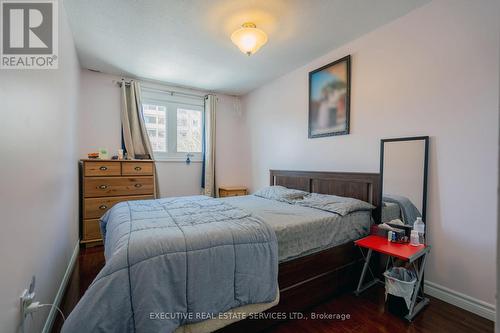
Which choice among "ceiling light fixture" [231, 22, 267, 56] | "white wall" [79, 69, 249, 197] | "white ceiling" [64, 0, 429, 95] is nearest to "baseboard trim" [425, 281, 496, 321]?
"white ceiling" [64, 0, 429, 95]

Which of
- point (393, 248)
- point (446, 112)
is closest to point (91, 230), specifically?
point (393, 248)

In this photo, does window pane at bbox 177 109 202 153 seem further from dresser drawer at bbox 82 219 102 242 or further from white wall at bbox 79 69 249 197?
dresser drawer at bbox 82 219 102 242

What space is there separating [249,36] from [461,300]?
113 inches

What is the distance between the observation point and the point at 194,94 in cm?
435

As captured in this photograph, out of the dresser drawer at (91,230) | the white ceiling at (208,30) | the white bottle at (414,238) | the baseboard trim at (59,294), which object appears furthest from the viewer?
the dresser drawer at (91,230)

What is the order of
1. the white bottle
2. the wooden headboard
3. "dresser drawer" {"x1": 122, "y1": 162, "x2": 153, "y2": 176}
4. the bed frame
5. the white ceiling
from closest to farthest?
the bed frame
the white bottle
the white ceiling
the wooden headboard
"dresser drawer" {"x1": 122, "y1": 162, "x2": 153, "y2": 176}

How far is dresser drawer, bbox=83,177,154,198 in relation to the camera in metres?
3.13

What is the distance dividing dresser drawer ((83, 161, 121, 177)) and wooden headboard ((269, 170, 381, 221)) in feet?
7.99

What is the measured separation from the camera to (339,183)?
8.87 ft

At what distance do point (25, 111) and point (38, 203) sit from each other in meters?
0.57

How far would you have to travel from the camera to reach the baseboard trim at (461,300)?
1701 millimetres

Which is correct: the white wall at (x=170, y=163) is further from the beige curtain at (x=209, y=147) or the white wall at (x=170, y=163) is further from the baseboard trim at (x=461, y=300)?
the baseboard trim at (x=461, y=300)

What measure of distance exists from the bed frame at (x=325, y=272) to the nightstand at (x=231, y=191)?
203cm

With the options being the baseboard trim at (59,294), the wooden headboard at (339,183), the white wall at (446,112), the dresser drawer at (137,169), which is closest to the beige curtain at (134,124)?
the dresser drawer at (137,169)
